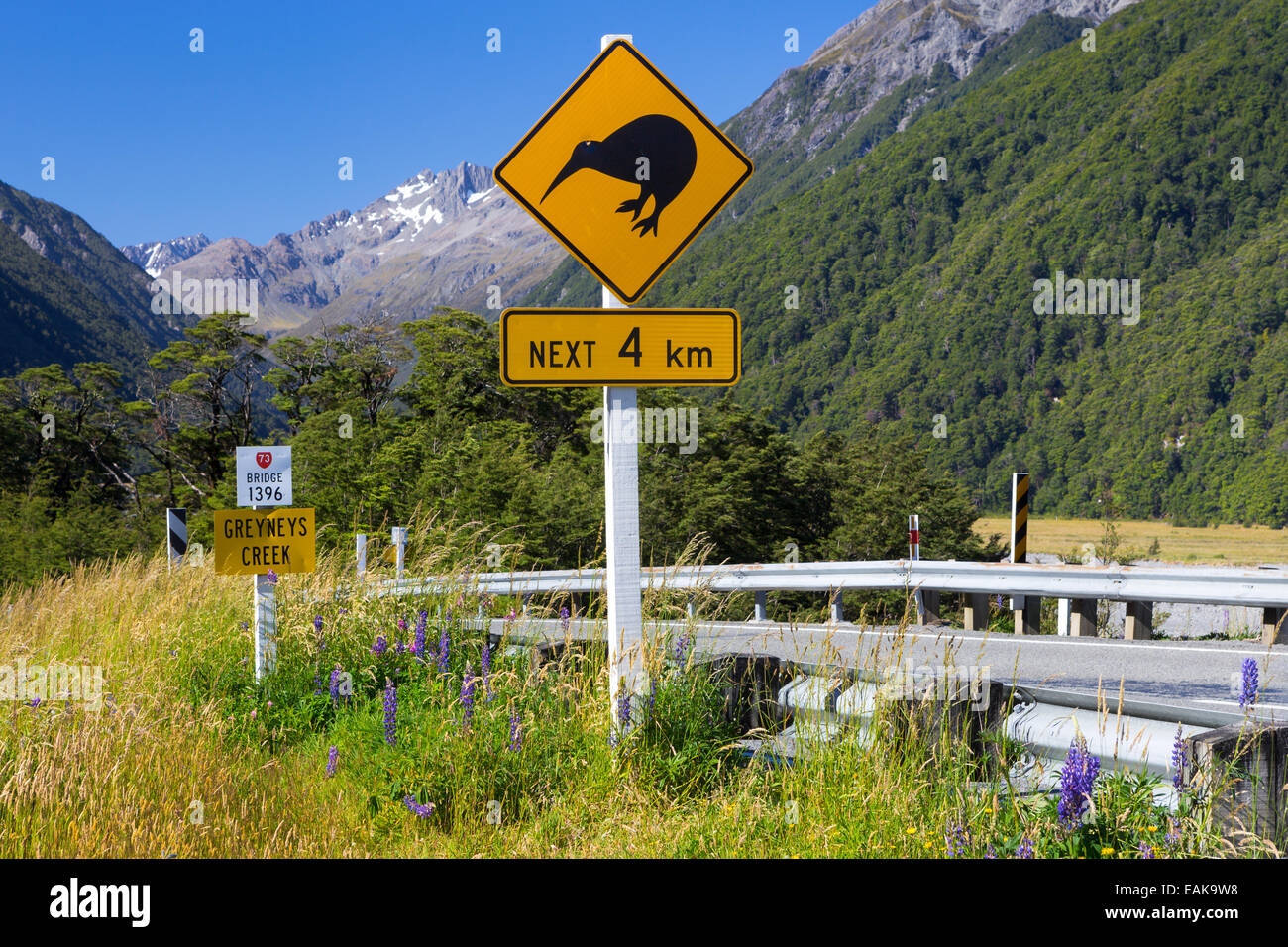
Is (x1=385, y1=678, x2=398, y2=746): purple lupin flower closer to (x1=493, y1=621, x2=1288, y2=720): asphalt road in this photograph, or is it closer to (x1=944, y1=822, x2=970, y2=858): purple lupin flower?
(x1=493, y1=621, x2=1288, y2=720): asphalt road

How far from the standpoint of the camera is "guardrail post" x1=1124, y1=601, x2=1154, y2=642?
25.1ft

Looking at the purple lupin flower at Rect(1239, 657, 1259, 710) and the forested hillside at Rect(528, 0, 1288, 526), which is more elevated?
the forested hillside at Rect(528, 0, 1288, 526)

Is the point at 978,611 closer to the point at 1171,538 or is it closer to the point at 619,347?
the point at 619,347

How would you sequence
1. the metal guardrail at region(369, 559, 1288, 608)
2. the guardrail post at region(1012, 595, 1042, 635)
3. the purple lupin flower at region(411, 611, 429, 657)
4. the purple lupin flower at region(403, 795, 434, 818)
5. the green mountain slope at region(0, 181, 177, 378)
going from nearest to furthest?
1. the purple lupin flower at region(403, 795, 434, 818)
2. the purple lupin flower at region(411, 611, 429, 657)
3. the metal guardrail at region(369, 559, 1288, 608)
4. the guardrail post at region(1012, 595, 1042, 635)
5. the green mountain slope at region(0, 181, 177, 378)

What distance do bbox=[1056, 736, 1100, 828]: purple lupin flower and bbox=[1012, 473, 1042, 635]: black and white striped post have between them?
19.7 ft

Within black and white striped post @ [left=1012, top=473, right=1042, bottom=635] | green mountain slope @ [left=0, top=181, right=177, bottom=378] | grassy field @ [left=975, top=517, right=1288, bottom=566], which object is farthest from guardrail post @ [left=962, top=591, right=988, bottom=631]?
green mountain slope @ [left=0, top=181, right=177, bottom=378]

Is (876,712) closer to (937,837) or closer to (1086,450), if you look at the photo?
(937,837)

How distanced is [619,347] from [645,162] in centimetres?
73

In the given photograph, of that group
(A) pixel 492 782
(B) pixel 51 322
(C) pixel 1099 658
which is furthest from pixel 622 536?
(B) pixel 51 322

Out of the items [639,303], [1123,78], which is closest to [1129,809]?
[639,303]

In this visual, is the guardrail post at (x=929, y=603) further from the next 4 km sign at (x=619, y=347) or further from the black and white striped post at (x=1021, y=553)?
the next 4 km sign at (x=619, y=347)

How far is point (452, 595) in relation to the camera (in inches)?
200

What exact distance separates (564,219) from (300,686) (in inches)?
105

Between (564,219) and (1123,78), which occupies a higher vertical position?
(1123,78)
